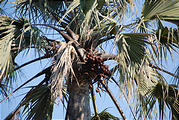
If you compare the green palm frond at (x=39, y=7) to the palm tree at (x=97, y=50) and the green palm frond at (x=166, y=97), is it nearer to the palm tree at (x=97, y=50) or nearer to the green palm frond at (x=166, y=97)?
the palm tree at (x=97, y=50)

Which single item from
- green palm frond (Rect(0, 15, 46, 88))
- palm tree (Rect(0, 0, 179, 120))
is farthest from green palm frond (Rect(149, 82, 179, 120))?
green palm frond (Rect(0, 15, 46, 88))

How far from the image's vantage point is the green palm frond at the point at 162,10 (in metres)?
4.40

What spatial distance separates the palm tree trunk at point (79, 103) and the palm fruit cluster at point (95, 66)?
32cm

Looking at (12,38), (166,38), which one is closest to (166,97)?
(166,38)

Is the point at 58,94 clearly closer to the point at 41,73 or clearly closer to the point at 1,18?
the point at 41,73

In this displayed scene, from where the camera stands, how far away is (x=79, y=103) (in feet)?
15.2

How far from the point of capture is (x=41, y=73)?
490cm

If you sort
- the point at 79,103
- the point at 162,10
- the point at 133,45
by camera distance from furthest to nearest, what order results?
the point at 79,103 < the point at 162,10 < the point at 133,45

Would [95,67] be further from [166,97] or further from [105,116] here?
[105,116]

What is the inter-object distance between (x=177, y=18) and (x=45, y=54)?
2.11 meters

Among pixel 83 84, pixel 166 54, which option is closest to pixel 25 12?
pixel 83 84

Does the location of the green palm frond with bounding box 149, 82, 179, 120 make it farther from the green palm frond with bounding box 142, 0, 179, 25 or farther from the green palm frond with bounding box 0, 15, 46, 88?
the green palm frond with bounding box 0, 15, 46, 88

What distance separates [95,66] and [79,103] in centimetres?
63

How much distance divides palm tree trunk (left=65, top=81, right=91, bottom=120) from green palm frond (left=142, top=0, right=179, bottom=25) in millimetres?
1446
